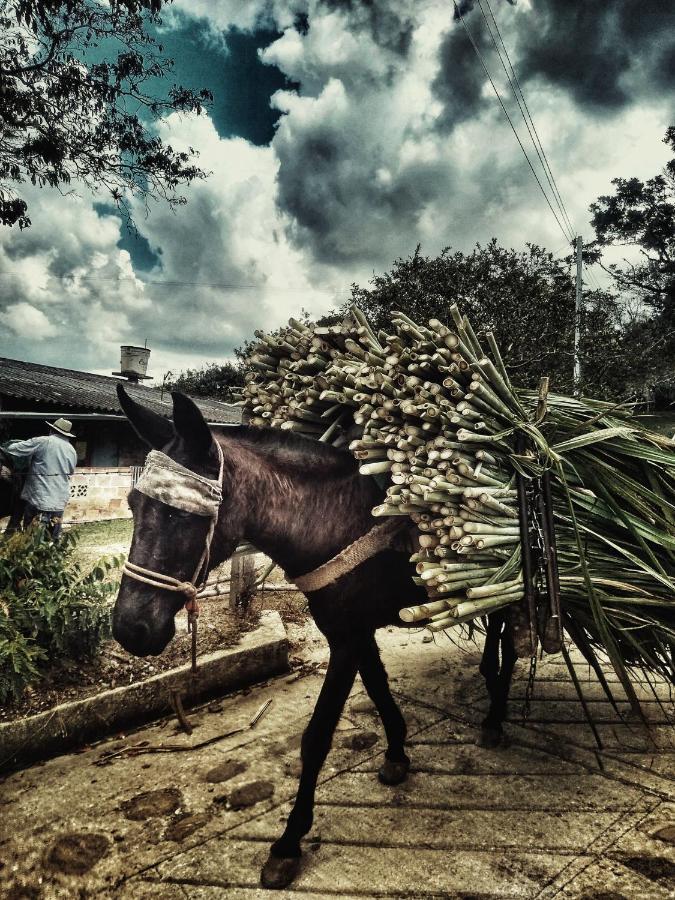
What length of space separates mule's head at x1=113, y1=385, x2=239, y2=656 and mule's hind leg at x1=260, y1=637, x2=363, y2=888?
2.55 feet

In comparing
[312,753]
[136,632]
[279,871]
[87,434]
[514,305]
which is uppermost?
[514,305]

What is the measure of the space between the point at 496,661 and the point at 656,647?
1319 mm

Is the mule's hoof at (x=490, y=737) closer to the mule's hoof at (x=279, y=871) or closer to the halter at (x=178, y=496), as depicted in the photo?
the mule's hoof at (x=279, y=871)

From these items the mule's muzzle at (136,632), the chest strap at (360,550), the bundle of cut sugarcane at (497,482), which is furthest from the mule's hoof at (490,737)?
the mule's muzzle at (136,632)

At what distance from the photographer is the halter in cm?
210

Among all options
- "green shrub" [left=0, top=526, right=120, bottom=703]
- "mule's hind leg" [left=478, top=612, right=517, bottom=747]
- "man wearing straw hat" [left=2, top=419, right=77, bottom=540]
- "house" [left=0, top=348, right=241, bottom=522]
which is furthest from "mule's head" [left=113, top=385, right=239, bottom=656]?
"house" [left=0, top=348, right=241, bottom=522]

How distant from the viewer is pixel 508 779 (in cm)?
298

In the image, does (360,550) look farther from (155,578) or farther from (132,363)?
(132,363)

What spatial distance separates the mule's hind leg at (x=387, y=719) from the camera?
2.97 m

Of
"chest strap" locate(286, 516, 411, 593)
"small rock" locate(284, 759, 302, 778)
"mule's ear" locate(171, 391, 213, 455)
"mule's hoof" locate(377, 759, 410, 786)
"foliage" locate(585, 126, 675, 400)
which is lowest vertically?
"small rock" locate(284, 759, 302, 778)

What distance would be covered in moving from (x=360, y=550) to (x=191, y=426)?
3.10 feet

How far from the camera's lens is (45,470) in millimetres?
8117

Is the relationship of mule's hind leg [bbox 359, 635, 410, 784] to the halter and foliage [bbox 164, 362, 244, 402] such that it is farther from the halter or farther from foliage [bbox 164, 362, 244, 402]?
foliage [bbox 164, 362, 244, 402]

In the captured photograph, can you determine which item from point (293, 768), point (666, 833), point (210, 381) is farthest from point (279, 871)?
point (210, 381)
